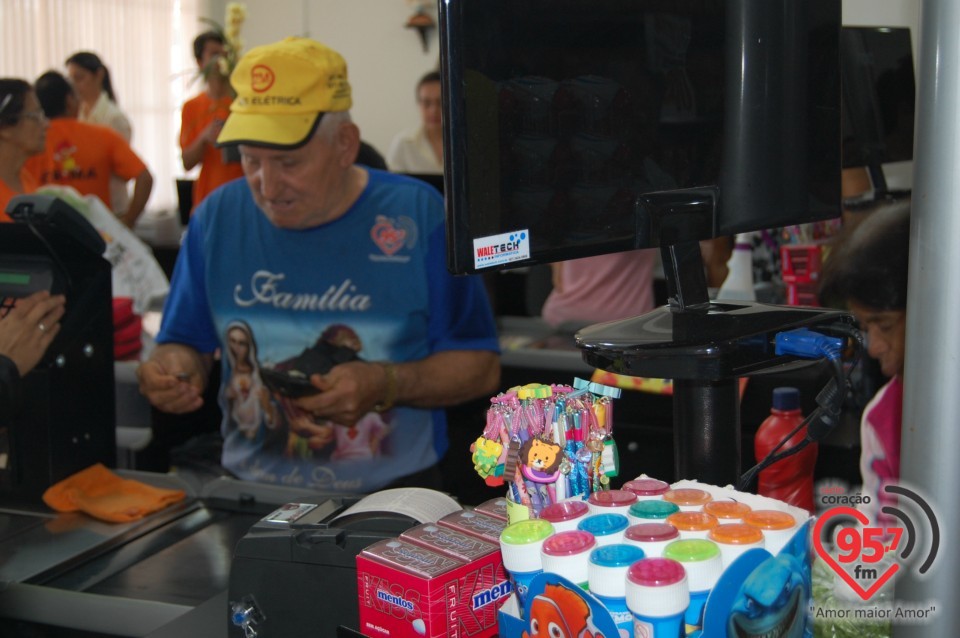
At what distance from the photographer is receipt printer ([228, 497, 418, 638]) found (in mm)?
1068

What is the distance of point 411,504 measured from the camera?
45.4 inches

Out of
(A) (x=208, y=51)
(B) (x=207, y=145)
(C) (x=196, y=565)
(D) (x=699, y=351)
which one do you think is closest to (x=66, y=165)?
(B) (x=207, y=145)

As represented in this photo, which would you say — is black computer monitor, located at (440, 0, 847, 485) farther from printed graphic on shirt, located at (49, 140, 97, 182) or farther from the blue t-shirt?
printed graphic on shirt, located at (49, 140, 97, 182)

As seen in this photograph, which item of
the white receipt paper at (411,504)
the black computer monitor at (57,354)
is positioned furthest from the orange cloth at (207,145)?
the white receipt paper at (411,504)

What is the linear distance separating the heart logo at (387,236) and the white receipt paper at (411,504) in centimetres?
95

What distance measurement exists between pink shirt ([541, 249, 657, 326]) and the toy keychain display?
2.27 m

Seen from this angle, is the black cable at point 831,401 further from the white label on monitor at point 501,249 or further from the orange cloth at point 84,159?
the orange cloth at point 84,159

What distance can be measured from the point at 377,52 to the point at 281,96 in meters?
5.20

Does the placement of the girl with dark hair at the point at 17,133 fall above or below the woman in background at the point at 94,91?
below

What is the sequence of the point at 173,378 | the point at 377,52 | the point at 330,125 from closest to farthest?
the point at 173,378
the point at 330,125
the point at 377,52

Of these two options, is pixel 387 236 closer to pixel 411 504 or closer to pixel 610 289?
pixel 411 504

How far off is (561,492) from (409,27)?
20.7 feet

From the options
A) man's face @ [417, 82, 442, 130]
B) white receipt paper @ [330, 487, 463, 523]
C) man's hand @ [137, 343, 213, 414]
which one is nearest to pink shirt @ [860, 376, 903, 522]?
white receipt paper @ [330, 487, 463, 523]

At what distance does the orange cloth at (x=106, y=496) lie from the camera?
1731mm
